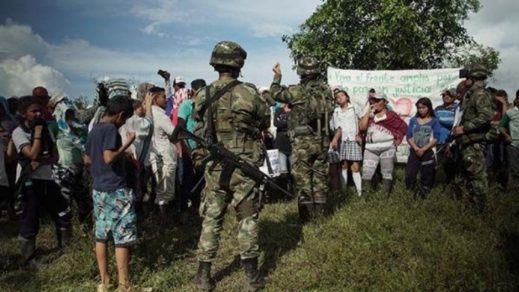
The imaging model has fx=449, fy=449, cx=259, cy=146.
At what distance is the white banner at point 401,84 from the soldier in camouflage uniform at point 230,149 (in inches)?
337

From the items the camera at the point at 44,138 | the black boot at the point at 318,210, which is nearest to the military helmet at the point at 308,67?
the black boot at the point at 318,210

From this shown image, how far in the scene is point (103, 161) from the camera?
13.9 ft

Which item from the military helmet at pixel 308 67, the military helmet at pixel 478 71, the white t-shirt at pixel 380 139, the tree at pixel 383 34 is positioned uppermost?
the tree at pixel 383 34

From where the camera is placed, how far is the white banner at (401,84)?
12.9 meters

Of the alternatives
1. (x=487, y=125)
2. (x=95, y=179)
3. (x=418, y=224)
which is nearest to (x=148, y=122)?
(x=95, y=179)

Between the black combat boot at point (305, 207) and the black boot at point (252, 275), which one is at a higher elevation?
the black combat boot at point (305, 207)

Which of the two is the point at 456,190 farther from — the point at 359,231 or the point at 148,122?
the point at 148,122

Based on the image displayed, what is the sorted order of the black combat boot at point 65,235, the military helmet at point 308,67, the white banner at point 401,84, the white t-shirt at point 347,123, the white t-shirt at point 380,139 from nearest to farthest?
the black combat boot at point 65,235, the military helmet at point 308,67, the white t-shirt at point 380,139, the white t-shirt at point 347,123, the white banner at point 401,84

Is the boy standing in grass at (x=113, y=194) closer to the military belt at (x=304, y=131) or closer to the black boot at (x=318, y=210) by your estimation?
the military belt at (x=304, y=131)

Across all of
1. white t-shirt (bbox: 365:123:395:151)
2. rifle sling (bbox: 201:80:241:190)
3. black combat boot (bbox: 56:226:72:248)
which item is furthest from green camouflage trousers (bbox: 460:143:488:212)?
black combat boot (bbox: 56:226:72:248)

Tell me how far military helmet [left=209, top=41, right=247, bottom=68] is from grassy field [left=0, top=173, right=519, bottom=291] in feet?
7.52

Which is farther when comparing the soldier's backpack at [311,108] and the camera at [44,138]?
the soldier's backpack at [311,108]

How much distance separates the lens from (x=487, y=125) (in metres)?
6.30

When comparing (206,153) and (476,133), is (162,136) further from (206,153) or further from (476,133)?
(476,133)
